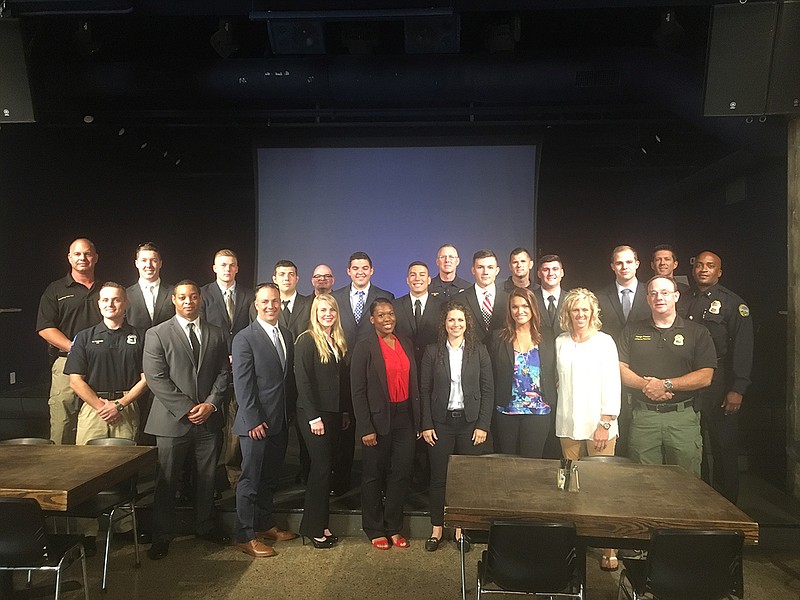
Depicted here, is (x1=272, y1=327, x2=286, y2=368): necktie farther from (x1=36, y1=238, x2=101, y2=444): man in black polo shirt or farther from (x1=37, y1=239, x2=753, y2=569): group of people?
(x1=36, y1=238, x2=101, y2=444): man in black polo shirt

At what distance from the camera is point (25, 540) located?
9.00 ft

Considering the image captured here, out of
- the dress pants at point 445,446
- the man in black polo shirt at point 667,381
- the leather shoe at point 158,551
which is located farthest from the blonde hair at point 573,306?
the leather shoe at point 158,551

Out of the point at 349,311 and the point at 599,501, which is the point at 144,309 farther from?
the point at 599,501

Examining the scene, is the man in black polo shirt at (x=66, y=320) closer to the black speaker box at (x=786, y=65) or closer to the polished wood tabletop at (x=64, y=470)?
the polished wood tabletop at (x=64, y=470)

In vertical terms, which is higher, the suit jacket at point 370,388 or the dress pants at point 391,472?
the suit jacket at point 370,388

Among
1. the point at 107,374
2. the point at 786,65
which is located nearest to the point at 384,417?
the point at 107,374

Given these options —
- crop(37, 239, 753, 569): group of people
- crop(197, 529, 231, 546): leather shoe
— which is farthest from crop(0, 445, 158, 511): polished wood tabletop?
crop(197, 529, 231, 546): leather shoe

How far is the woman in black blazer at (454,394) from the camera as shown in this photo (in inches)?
152

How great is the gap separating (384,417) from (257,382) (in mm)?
884

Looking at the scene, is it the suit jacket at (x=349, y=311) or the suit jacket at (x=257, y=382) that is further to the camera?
the suit jacket at (x=349, y=311)

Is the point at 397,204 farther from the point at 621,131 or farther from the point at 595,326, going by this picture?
the point at 595,326

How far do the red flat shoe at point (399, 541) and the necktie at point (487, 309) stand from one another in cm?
164

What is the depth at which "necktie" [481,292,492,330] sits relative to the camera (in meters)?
4.41

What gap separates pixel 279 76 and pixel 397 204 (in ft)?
6.48
